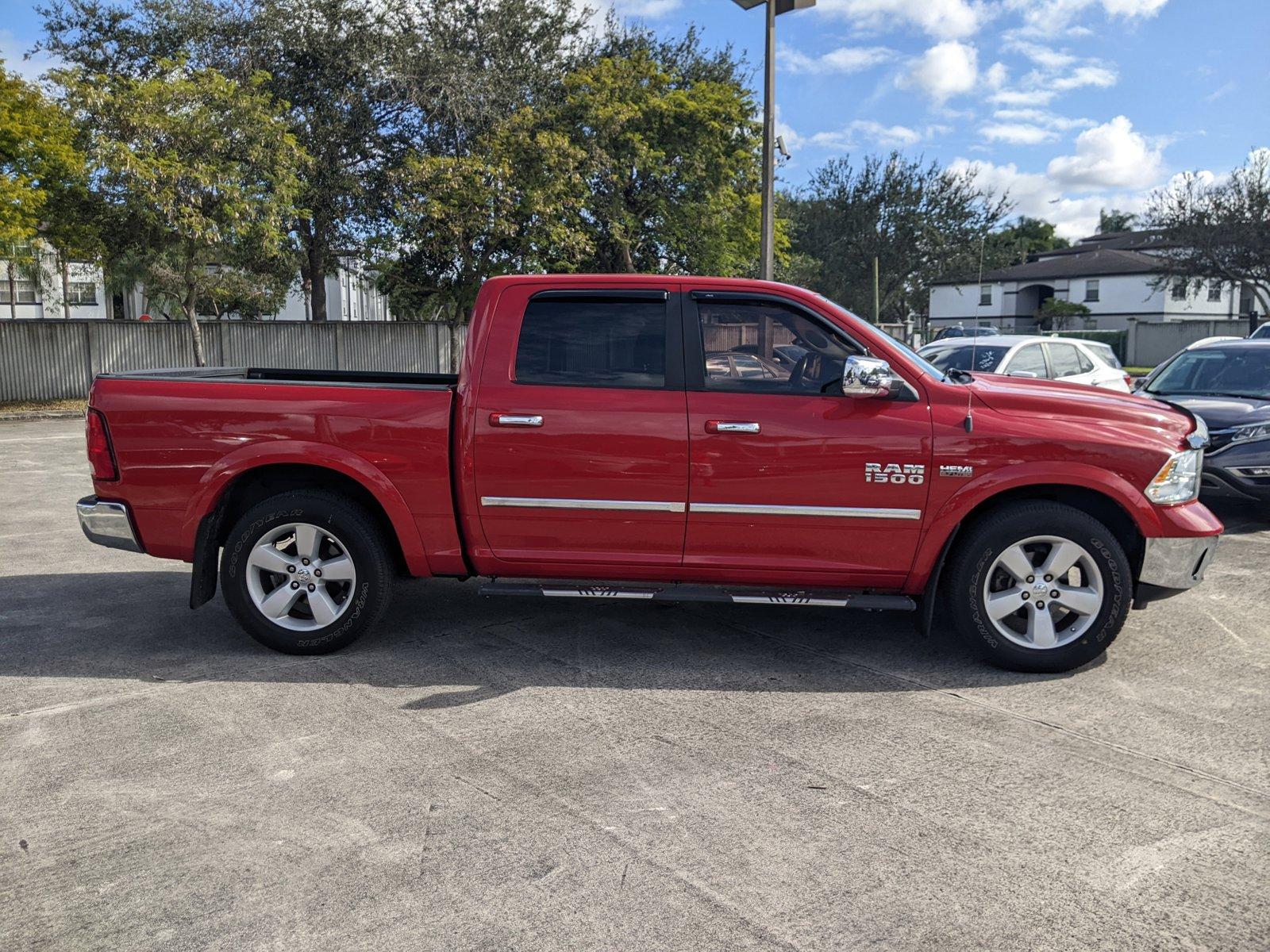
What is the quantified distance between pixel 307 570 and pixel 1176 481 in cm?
434

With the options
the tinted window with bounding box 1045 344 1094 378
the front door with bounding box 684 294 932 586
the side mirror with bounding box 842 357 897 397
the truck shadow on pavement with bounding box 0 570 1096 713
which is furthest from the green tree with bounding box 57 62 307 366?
the side mirror with bounding box 842 357 897 397

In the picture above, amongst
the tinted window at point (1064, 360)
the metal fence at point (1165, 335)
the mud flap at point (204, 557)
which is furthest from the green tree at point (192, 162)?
the metal fence at point (1165, 335)

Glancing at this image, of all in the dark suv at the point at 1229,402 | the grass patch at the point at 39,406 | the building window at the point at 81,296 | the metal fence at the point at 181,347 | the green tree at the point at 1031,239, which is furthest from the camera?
the green tree at the point at 1031,239

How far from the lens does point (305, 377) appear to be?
6066 millimetres

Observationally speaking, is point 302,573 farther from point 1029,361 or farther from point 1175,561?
point 1029,361

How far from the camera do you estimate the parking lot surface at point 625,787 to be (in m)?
3.02

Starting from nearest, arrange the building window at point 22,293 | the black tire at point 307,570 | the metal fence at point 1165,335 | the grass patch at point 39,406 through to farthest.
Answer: the black tire at point 307,570, the grass patch at point 39,406, the building window at point 22,293, the metal fence at point 1165,335

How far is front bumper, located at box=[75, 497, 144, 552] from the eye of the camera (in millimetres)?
5398

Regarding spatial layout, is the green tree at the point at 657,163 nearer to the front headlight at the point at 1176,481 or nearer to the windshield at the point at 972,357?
the windshield at the point at 972,357

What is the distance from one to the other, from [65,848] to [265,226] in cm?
2229

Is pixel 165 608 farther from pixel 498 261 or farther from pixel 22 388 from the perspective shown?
pixel 498 261

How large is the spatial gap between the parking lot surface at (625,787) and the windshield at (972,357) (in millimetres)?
6516

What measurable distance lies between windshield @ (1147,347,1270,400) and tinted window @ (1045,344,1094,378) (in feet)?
6.64

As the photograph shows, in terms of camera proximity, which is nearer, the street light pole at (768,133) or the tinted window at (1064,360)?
the tinted window at (1064,360)
